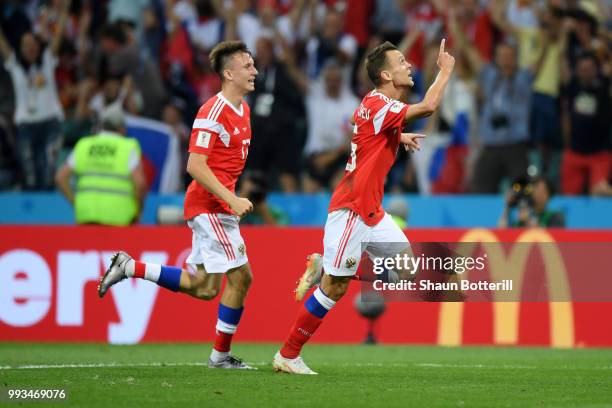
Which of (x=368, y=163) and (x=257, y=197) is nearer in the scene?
(x=368, y=163)

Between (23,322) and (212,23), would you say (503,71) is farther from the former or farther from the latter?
(23,322)

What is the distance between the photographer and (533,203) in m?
15.4

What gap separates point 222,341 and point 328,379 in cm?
111

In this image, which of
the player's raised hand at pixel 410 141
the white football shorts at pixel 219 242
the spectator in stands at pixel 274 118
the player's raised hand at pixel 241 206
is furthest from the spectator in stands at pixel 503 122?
the player's raised hand at pixel 241 206

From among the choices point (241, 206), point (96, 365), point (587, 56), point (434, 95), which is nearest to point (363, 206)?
point (241, 206)

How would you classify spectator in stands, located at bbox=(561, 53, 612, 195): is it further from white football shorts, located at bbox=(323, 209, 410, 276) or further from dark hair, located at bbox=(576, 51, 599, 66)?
white football shorts, located at bbox=(323, 209, 410, 276)

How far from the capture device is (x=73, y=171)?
49.8ft

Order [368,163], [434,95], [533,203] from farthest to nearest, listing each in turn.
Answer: [533,203]
[368,163]
[434,95]

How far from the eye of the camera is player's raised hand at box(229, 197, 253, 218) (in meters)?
9.51

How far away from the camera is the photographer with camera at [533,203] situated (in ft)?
50.4

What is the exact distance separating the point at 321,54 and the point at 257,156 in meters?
1.84

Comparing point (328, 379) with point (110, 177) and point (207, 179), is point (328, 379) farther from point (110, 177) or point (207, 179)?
point (110, 177)

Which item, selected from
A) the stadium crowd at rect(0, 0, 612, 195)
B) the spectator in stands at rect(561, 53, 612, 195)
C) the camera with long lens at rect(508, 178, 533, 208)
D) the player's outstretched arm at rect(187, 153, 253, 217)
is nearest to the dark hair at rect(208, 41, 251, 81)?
the player's outstretched arm at rect(187, 153, 253, 217)

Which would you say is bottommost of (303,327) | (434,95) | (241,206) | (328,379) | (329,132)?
(328,379)
